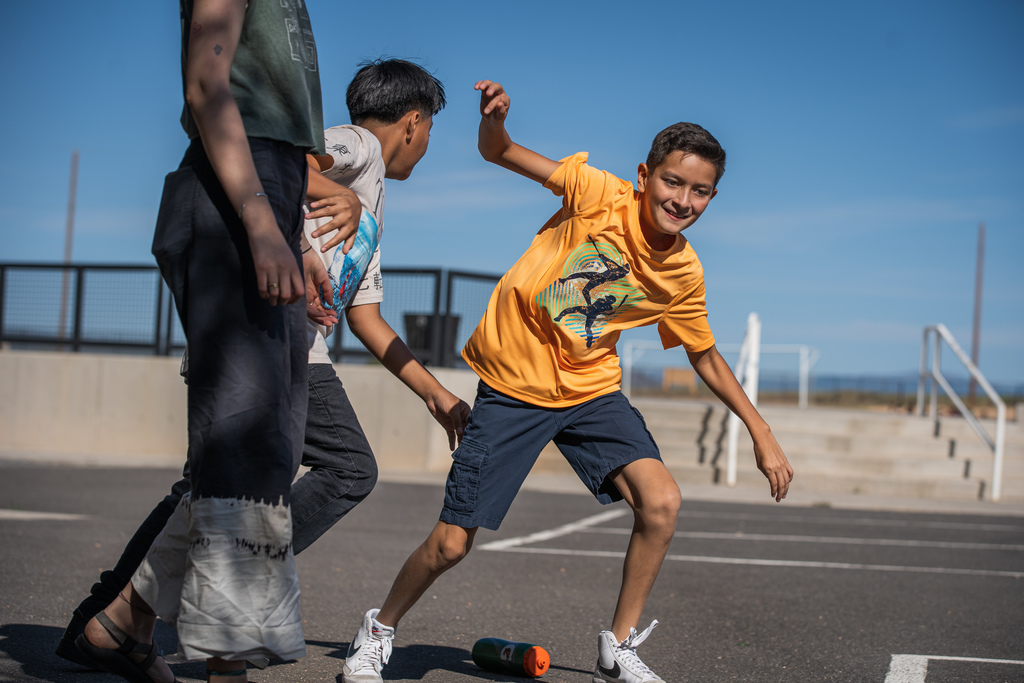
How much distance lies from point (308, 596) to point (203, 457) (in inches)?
113

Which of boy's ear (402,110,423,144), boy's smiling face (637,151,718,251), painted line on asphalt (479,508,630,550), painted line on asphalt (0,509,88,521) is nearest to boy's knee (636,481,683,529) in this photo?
boy's smiling face (637,151,718,251)

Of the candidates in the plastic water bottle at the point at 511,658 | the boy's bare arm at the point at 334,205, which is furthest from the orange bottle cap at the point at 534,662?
the boy's bare arm at the point at 334,205

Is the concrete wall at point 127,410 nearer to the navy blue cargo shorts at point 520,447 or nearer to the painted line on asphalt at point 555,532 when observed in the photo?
the painted line on asphalt at point 555,532

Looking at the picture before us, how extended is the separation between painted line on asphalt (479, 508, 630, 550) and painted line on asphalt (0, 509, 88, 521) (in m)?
3.09

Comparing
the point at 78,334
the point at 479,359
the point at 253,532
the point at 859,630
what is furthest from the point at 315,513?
the point at 78,334

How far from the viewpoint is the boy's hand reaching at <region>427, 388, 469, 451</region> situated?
3.06 metres

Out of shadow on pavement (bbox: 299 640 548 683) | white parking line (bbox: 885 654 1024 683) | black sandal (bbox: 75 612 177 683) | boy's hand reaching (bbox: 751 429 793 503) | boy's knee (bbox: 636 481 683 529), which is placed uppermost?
boy's hand reaching (bbox: 751 429 793 503)

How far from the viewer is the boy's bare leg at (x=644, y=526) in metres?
3.04

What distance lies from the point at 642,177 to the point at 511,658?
174 centimetres

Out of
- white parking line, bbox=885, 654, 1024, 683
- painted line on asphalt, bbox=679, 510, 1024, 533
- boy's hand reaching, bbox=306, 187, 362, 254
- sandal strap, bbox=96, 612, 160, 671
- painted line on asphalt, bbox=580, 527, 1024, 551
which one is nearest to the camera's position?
boy's hand reaching, bbox=306, 187, 362, 254

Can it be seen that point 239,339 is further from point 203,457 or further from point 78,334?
point 78,334

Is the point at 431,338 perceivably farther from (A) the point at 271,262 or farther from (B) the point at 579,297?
(A) the point at 271,262

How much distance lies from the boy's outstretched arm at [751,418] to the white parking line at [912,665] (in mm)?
812

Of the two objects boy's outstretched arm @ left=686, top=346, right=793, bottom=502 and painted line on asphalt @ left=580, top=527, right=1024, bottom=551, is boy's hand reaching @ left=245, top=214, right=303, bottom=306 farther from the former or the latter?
painted line on asphalt @ left=580, top=527, right=1024, bottom=551
